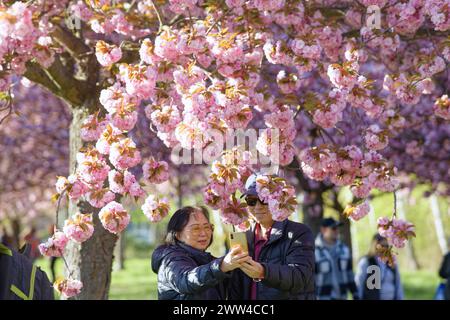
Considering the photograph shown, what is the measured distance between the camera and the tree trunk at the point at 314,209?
44.0 feet

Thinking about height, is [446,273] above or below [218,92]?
below

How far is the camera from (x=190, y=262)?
527 cm

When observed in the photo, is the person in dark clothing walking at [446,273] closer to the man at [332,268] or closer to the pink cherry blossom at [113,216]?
the man at [332,268]

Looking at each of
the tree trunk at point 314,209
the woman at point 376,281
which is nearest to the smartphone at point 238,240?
the woman at point 376,281

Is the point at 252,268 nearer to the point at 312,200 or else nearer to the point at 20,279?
the point at 20,279

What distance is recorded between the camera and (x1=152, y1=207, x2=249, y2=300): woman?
489 cm

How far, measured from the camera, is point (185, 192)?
20.4m

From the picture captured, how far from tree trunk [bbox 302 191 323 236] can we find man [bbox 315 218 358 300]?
139 inches

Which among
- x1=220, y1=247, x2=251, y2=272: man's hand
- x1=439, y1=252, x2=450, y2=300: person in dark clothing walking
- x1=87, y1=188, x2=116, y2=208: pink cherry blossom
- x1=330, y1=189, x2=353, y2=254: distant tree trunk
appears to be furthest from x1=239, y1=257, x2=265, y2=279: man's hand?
x1=330, y1=189, x2=353, y2=254: distant tree trunk

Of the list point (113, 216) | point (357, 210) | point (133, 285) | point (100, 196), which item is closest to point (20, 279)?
point (113, 216)

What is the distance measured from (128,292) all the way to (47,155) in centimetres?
361

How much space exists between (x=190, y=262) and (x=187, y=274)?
22 cm
